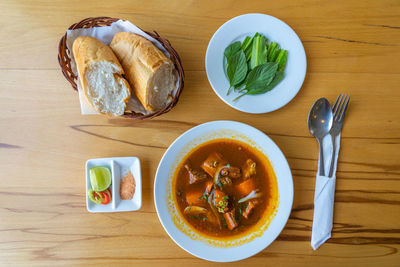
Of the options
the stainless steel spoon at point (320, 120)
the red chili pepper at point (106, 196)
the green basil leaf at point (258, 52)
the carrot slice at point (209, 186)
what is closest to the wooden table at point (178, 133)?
the stainless steel spoon at point (320, 120)

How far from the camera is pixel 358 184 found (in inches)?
81.4

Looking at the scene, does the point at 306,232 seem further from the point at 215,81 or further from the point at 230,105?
the point at 215,81

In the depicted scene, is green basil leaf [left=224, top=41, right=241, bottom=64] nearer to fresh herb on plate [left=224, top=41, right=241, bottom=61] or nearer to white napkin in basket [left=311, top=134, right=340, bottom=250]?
fresh herb on plate [left=224, top=41, right=241, bottom=61]

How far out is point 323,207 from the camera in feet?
6.57

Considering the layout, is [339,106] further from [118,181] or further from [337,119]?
[118,181]

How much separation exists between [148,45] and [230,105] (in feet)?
2.13

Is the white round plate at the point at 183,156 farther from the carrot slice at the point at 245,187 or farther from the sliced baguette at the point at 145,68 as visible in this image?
the sliced baguette at the point at 145,68

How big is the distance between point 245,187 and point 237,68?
81 cm

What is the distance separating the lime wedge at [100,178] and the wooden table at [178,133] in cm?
16

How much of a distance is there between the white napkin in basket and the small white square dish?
123cm

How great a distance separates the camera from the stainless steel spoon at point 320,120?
2.01 m

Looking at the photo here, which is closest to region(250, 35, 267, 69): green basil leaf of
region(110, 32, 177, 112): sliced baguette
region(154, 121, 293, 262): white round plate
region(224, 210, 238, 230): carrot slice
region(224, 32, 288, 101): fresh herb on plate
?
region(224, 32, 288, 101): fresh herb on plate

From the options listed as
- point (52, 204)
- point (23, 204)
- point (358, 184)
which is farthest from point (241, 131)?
point (23, 204)

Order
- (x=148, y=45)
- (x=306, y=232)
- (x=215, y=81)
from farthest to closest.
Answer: (x=306, y=232)
(x=215, y=81)
(x=148, y=45)
